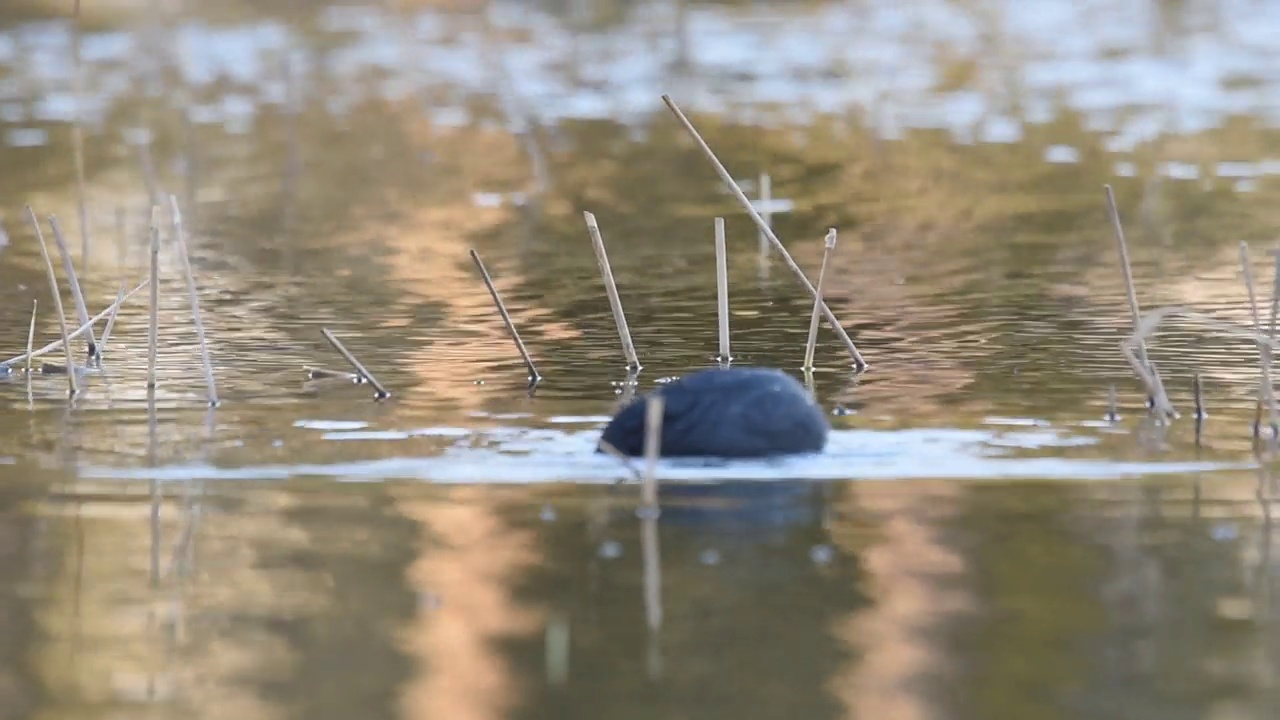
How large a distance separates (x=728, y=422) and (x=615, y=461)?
0.38m

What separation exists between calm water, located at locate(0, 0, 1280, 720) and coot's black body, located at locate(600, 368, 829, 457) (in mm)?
119

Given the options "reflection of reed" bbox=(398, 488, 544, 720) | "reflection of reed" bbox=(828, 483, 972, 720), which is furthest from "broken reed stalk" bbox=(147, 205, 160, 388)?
"reflection of reed" bbox=(828, 483, 972, 720)

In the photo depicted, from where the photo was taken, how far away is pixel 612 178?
15969 mm

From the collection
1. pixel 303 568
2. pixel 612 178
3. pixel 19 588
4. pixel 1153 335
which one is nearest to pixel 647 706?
pixel 303 568

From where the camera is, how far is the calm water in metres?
4.95

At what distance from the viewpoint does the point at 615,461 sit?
23.0 ft

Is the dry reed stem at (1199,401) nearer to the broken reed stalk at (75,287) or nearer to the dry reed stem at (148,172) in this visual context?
the broken reed stalk at (75,287)

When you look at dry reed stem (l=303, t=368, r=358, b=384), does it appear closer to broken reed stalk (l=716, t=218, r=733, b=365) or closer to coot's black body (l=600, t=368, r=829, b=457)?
broken reed stalk (l=716, t=218, r=733, b=365)

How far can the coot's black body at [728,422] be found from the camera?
22.9ft

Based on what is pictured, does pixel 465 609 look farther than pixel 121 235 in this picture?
No

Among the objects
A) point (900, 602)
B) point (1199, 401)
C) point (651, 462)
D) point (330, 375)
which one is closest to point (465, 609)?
point (651, 462)

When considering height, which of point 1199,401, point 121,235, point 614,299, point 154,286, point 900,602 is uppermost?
point 154,286

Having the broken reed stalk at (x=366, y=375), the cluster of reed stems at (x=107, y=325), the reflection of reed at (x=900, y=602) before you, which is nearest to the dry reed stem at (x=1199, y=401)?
the reflection of reed at (x=900, y=602)

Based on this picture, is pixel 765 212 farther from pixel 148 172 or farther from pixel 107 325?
pixel 107 325
